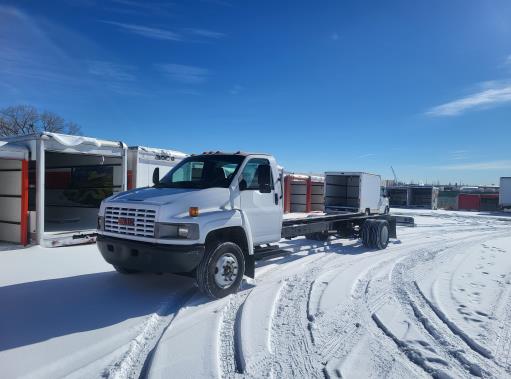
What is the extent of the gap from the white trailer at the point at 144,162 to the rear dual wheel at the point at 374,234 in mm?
6980

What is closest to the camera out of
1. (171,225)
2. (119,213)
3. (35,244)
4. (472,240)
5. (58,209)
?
(171,225)

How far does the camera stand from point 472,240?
14.6 metres

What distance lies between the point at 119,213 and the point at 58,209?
1299cm

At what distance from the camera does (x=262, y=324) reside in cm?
489

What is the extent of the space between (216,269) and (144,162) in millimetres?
8797

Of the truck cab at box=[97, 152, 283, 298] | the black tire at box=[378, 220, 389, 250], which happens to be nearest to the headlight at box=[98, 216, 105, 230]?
the truck cab at box=[97, 152, 283, 298]

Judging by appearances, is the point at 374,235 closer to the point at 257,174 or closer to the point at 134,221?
the point at 257,174

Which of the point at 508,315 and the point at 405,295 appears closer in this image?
the point at 508,315

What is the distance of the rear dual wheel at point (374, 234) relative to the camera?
37.5 ft

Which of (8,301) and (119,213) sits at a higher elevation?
(119,213)

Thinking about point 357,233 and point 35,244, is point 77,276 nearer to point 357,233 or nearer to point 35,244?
point 35,244

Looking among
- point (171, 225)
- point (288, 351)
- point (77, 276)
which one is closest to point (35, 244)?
point (77, 276)

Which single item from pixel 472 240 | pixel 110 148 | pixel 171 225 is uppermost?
pixel 110 148

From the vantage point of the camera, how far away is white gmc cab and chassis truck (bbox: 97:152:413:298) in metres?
5.39
